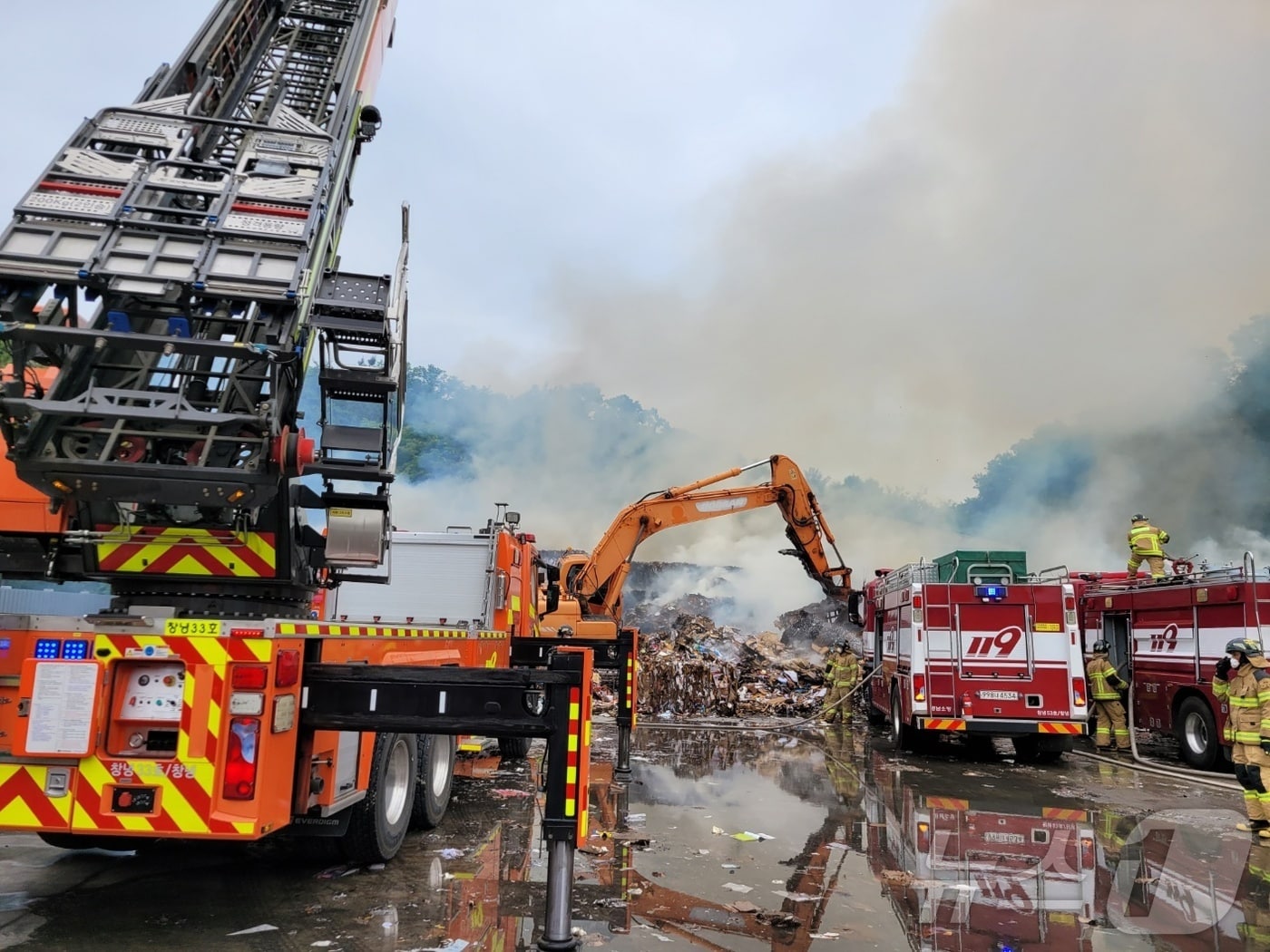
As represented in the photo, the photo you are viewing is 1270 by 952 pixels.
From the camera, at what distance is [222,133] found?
5.18 meters

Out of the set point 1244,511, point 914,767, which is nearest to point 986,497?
point 1244,511

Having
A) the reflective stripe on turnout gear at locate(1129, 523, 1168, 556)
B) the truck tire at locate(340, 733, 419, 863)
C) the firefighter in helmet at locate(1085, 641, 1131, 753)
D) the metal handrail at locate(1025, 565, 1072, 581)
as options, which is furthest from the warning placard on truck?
the reflective stripe on turnout gear at locate(1129, 523, 1168, 556)

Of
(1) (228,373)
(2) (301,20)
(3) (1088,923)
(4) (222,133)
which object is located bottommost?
(3) (1088,923)

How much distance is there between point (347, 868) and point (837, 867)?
334 centimetres

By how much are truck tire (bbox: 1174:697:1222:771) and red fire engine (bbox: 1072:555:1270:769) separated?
0.01 m

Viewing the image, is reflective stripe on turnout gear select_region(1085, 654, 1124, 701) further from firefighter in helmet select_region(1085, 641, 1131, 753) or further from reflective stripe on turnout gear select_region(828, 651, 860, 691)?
reflective stripe on turnout gear select_region(828, 651, 860, 691)

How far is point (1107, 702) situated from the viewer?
40.9 feet

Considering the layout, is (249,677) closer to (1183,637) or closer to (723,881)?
(723,881)

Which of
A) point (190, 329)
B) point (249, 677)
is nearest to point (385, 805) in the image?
point (249, 677)

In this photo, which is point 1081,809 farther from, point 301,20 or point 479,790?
point 301,20

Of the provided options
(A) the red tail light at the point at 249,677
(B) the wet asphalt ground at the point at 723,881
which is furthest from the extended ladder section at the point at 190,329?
(B) the wet asphalt ground at the point at 723,881

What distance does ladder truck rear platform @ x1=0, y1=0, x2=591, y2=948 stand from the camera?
3.67 m

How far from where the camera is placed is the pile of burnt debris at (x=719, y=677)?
15.9m

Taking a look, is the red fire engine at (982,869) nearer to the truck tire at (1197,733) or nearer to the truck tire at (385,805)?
the truck tire at (385,805)
